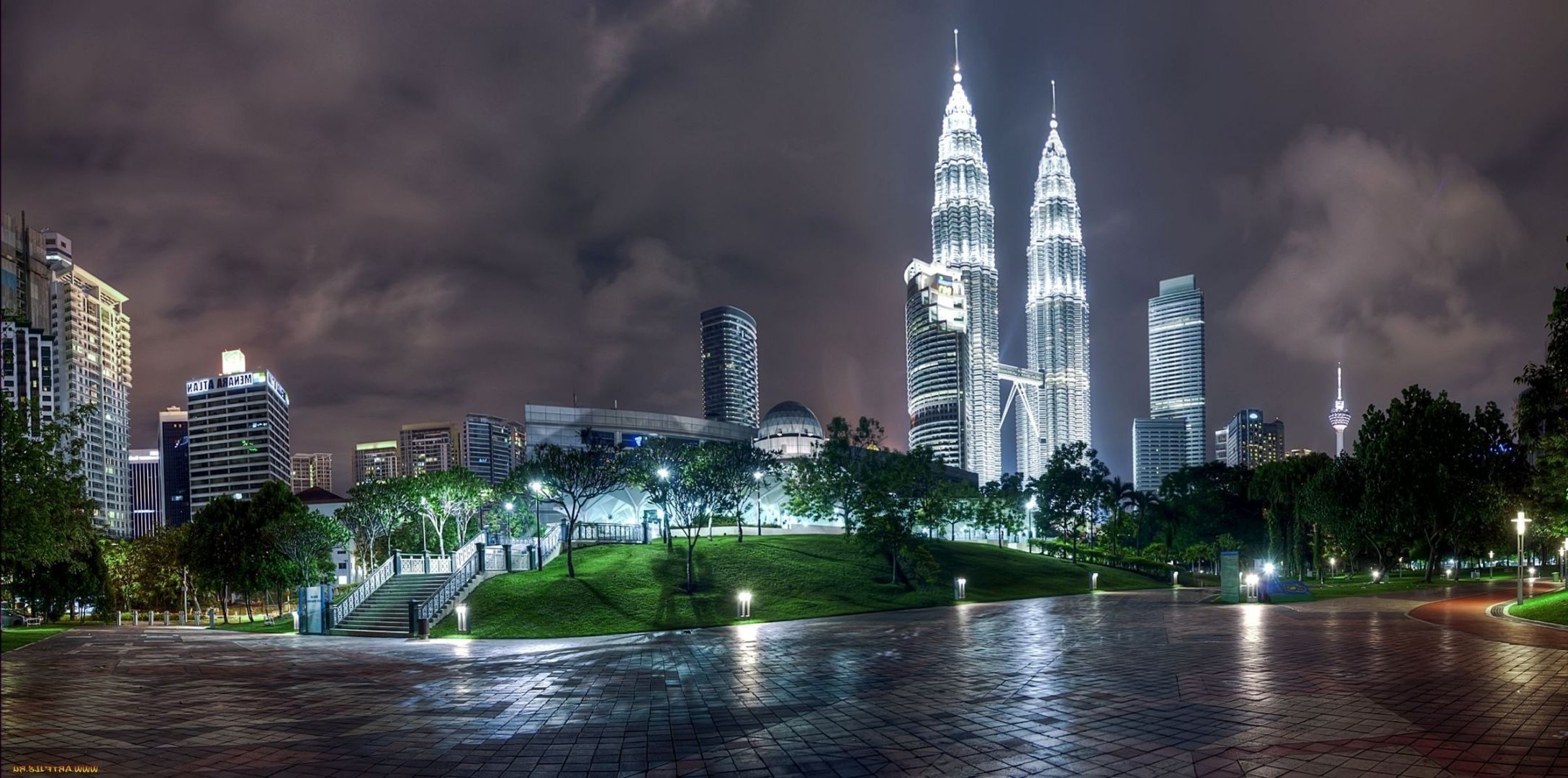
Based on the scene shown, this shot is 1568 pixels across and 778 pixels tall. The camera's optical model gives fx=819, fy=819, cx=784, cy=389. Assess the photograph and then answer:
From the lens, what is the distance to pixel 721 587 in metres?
41.8

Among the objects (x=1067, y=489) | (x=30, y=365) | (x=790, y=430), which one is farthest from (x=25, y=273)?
(x=1067, y=489)

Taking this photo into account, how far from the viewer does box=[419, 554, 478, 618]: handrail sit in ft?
112

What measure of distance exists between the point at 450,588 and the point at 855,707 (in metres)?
29.0

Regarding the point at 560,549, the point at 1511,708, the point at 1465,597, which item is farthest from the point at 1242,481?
the point at 1511,708

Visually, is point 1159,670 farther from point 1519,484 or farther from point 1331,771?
point 1519,484

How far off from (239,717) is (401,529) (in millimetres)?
64481

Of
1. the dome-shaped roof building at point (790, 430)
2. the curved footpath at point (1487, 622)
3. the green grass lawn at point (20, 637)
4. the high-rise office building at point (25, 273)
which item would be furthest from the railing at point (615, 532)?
the high-rise office building at point (25, 273)

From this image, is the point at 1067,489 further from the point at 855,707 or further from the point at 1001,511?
the point at 855,707

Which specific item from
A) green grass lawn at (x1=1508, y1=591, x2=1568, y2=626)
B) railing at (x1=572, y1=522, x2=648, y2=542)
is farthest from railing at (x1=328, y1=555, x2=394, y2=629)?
green grass lawn at (x1=1508, y1=591, x2=1568, y2=626)

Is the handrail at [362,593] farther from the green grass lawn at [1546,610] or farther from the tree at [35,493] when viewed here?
the green grass lawn at [1546,610]

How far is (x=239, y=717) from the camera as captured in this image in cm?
1327

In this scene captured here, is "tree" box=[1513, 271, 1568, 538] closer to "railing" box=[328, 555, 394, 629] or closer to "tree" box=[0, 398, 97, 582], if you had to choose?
"tree" box=[0, 398, 97, 582]

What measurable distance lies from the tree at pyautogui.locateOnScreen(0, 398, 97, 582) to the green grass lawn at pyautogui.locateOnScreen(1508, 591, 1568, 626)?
128 feet

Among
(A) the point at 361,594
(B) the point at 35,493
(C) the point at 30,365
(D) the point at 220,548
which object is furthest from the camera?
(C) the point at 30,365
